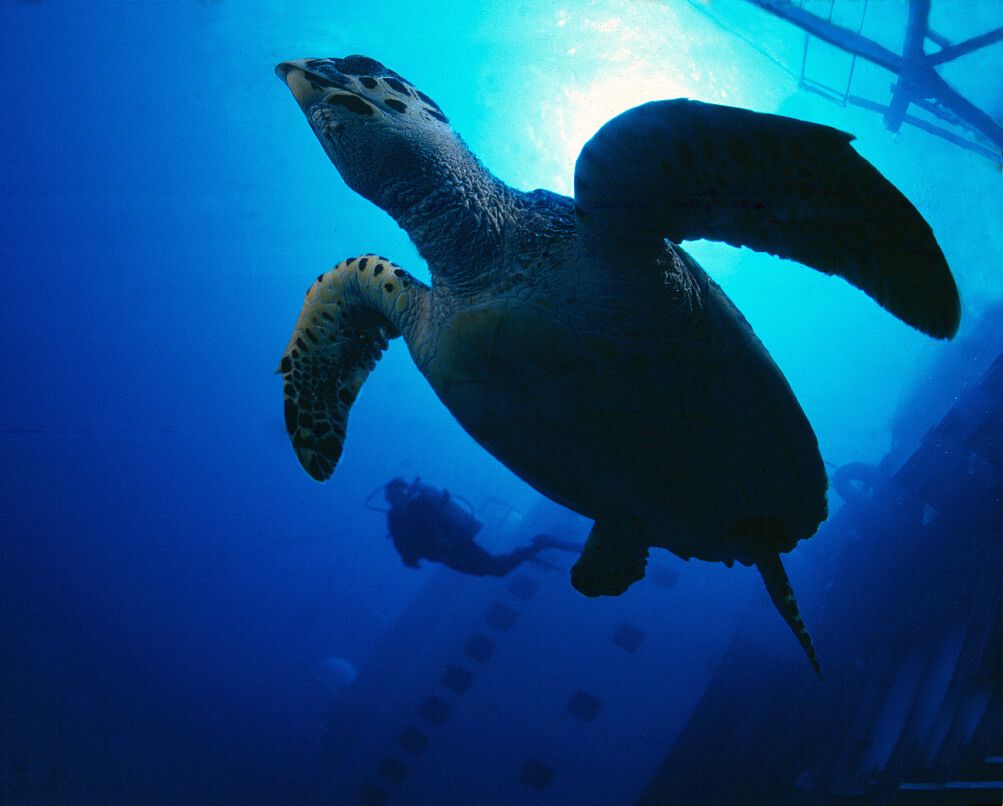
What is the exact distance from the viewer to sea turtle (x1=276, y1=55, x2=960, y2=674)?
2.71 ft

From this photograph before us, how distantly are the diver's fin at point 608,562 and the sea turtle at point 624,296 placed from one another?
182 mm

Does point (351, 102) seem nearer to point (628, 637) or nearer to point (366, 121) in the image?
point (366, 121)

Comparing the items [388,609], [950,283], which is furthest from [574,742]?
[388,609]

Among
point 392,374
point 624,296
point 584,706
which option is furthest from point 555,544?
point 392,374

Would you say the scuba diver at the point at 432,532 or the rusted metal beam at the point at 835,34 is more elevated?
the rusted metal beam at the point at 835,34

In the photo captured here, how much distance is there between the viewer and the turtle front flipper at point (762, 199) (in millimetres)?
764

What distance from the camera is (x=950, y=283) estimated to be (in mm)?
843

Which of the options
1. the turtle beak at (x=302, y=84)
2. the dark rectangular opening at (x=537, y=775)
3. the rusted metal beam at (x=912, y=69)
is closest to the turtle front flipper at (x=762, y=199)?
the turtle beak at (x=302, y=84)

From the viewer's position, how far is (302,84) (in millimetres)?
1235

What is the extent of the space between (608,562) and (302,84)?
1865 millimetres

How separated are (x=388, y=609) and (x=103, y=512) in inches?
630

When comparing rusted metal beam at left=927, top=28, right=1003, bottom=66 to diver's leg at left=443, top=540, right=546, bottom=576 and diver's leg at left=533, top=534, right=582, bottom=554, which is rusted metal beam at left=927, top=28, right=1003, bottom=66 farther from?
diver's leg at left=443, top=540, right=546, bottom=576

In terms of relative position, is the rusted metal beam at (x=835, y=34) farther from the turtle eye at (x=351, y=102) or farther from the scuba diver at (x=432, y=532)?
the scuba diver at (x=432, y=532)

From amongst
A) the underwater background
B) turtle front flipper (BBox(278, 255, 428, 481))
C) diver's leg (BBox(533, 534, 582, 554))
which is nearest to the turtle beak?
turtle front flipper (BBox(278, 255, 428, 481))
